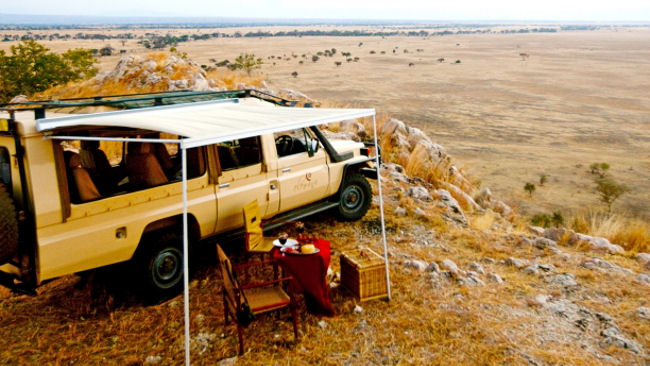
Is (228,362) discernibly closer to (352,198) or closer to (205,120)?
(205,120)

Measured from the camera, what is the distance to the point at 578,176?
59.6ft

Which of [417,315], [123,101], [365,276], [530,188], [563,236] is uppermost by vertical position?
[123,101]

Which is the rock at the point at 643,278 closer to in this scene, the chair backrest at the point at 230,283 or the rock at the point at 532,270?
the rock at the point at 532,270

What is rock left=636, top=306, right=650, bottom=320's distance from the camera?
5987 mm

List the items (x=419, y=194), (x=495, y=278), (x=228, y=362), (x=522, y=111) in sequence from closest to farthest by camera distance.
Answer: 1. (x=228, y=362)
2. (x=495, y=278)
3. (x=419, y=194)
4. (x=522, y=111)

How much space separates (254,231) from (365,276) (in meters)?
1.48

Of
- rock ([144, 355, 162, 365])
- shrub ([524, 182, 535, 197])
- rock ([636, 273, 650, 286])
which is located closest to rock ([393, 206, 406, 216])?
rock ([636, 273, 650, 286])

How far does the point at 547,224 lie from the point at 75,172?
1053cm

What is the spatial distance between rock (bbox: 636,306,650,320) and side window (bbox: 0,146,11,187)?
716 cm

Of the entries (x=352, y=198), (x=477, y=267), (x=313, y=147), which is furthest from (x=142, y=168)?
(x=477, y=267)

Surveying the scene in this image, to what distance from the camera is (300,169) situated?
291 inches

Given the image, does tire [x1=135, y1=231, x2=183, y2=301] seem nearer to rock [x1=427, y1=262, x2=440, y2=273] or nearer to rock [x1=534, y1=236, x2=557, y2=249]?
rock [x1=427, y1=262, x2=440, y2=273]

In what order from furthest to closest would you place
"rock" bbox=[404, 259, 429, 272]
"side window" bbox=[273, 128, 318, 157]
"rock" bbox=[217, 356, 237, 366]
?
"side window" bbox=[273, 128, 318, 157]
"rock" bbox=[404, 259, 429, 272]
"rock" bbox=[217, 356, 237, 366]

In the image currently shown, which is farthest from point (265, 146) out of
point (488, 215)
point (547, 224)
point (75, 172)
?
point (547, 224)
